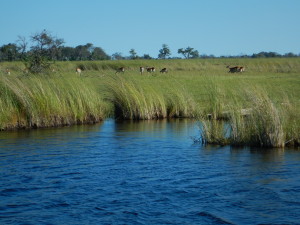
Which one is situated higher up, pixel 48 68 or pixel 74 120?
pixel 48 68

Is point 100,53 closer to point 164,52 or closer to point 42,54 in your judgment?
point 164,52

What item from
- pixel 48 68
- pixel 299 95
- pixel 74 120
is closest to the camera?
pixel 74 120

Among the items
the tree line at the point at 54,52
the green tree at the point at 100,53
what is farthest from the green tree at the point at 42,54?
the green tree at the point at 100,53

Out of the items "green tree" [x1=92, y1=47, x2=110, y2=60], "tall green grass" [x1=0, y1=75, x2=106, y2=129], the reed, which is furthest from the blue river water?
"green tree" [x1=92, y1=47, x2=110, y2=60]

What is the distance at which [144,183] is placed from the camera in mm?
9531

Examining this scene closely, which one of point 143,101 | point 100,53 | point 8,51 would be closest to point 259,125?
point 143,101

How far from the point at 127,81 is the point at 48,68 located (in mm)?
8009

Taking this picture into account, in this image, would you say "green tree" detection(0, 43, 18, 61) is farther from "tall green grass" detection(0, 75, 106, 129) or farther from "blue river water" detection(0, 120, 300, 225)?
"blue river water" detection(0, 120, 300, 225)

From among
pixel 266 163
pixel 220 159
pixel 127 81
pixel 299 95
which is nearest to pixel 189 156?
pixel 220 159

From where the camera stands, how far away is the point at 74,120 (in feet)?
58.1

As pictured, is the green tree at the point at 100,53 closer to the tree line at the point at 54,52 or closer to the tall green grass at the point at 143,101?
the tree line at the point at 54,52

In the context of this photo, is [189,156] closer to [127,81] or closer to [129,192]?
[129,192]

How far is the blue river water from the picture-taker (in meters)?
7.88

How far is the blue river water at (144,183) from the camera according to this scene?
25.9ft
